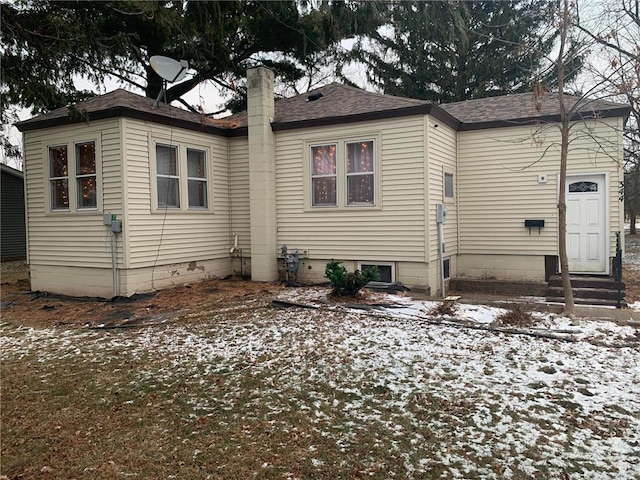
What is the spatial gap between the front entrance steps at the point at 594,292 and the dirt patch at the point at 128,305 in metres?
5.81

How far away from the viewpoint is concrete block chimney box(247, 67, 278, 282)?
33.3 feet

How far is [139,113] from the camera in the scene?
8688 mm

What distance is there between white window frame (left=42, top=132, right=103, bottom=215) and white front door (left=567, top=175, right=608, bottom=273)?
31.7 ft

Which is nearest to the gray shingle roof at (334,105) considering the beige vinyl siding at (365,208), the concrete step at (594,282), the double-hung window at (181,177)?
the beige vinyl siding at (365,208)

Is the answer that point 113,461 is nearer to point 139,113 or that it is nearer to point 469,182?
point 139,113

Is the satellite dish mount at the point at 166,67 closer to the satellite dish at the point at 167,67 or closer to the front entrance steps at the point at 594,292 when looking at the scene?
the satellite dish at the point at 167,67

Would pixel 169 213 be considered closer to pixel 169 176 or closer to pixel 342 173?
pixel 169 176

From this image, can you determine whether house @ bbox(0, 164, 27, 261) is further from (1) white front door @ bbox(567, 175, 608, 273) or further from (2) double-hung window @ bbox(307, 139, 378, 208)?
(1) white front door @ bbox(567, 175, 608, 273)

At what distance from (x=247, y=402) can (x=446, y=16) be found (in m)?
13.1

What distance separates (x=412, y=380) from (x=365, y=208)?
17.8ft

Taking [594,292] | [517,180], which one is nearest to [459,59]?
[517,180]

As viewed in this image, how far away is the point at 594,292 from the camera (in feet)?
29.4

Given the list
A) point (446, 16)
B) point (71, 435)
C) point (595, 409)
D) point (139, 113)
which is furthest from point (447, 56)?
point (71, 435)

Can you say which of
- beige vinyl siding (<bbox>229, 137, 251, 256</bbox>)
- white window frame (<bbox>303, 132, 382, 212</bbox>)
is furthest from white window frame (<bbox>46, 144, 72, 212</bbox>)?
white window frame (<bbox>303, 132, 382, 212</bbox>)
